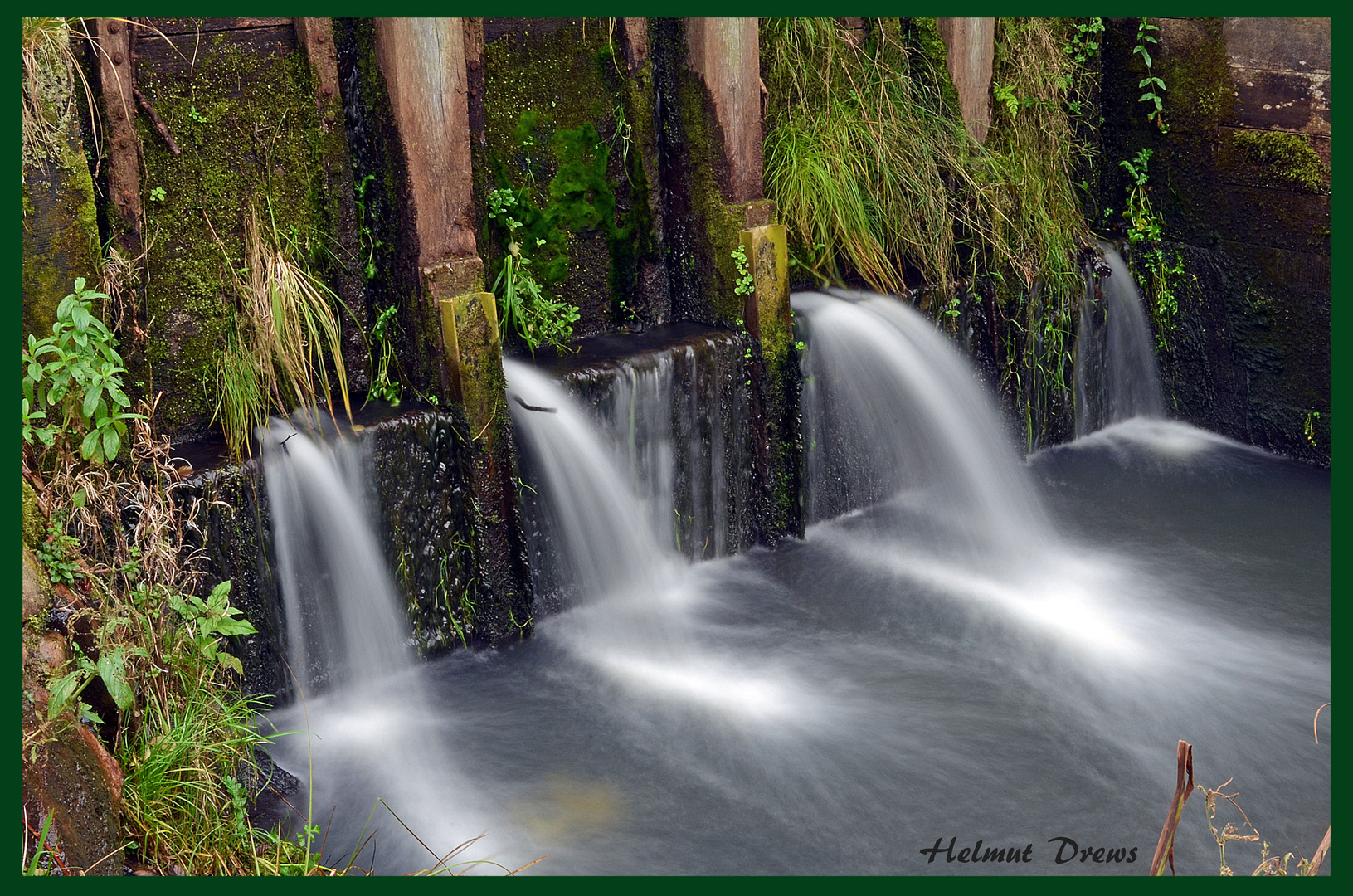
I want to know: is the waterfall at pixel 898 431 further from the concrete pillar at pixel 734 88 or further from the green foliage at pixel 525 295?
the green foliage at pixel 525 295

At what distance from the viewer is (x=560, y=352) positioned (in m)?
5.44

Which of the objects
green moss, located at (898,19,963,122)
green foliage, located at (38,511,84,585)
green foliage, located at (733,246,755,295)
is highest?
green moss, located at (898,19,963,122)

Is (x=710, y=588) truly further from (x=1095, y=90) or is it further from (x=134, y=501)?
(x=1095, y=90)

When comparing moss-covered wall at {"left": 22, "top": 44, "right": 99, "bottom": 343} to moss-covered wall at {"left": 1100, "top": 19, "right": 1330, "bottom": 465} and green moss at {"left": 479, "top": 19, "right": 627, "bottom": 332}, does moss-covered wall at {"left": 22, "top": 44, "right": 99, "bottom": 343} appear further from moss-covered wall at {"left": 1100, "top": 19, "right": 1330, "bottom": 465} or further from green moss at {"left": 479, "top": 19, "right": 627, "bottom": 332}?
moss-covered wall at {"left": 1100, "top": 19, "right": 1330, "bottom": 465}

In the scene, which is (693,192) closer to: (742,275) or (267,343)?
(742,275)

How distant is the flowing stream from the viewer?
13.1 ft

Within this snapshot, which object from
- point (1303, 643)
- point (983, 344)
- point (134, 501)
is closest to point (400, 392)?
point (134, 501)

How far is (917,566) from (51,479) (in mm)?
3561

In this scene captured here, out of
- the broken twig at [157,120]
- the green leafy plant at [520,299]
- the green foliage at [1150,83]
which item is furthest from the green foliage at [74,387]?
the green foliage at [1150,83]

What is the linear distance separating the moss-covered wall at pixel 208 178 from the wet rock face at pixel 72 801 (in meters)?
1.44

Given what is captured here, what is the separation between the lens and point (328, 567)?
462 centimetres

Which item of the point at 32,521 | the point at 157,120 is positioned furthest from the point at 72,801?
the point at 157,120

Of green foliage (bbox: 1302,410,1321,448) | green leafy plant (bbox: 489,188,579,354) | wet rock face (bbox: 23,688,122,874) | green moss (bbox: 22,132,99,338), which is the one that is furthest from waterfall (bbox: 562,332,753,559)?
green foliage (bbox: 1302,410,1321,448)

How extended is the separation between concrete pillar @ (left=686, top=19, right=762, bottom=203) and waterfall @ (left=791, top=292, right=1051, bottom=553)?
69 cm
